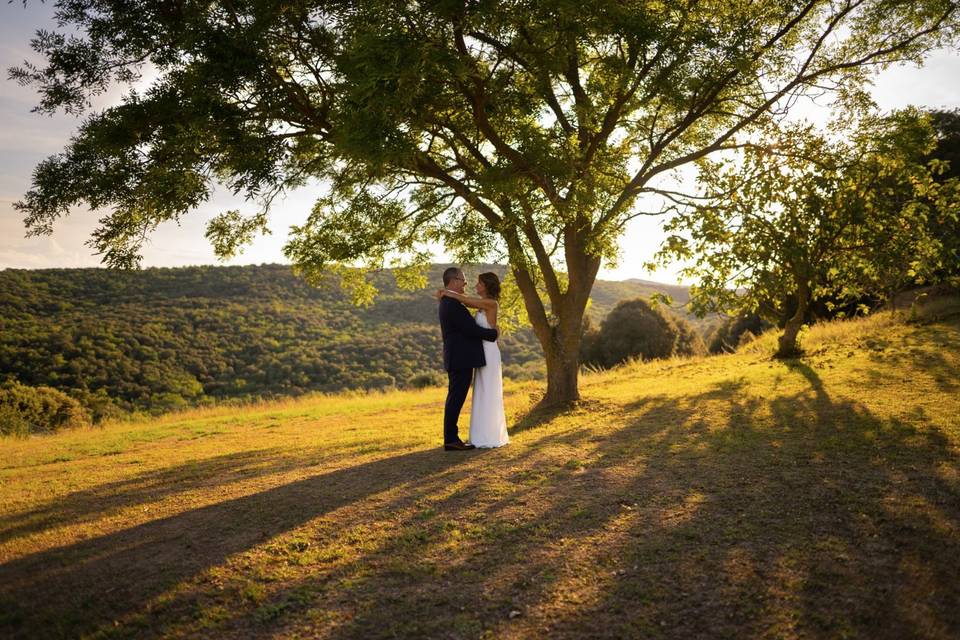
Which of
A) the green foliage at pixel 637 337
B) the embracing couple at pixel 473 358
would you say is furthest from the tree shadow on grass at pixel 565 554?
the green foliage at pixel 637 337

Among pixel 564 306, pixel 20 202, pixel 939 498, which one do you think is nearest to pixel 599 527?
pixel 939 498

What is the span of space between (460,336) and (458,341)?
0.28ft

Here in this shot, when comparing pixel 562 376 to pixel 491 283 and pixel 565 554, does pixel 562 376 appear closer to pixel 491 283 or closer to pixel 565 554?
pixel 491 283

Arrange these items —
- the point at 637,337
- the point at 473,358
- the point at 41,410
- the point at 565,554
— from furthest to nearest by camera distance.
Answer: the point at 637,337, the point at 41,410, the point at 473,358, the point at 565,554

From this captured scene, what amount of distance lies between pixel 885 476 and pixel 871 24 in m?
9.63

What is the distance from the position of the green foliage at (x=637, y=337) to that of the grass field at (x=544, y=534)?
66.5ft

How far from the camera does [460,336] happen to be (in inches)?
341

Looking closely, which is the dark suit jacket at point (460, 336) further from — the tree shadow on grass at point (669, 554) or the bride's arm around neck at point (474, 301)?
the tree shadow on grass at point (669, 554)

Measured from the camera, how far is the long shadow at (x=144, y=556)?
13.6 feet

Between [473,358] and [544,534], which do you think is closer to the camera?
[544,534]

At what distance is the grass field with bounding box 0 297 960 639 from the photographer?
382 cm

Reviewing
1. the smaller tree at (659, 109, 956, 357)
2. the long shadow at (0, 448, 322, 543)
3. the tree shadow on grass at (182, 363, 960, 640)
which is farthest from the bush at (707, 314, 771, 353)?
the long shadow at (0, 448, 322, 543)

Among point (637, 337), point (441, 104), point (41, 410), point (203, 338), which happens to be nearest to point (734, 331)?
point (637, 337)

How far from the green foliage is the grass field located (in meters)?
20.3
